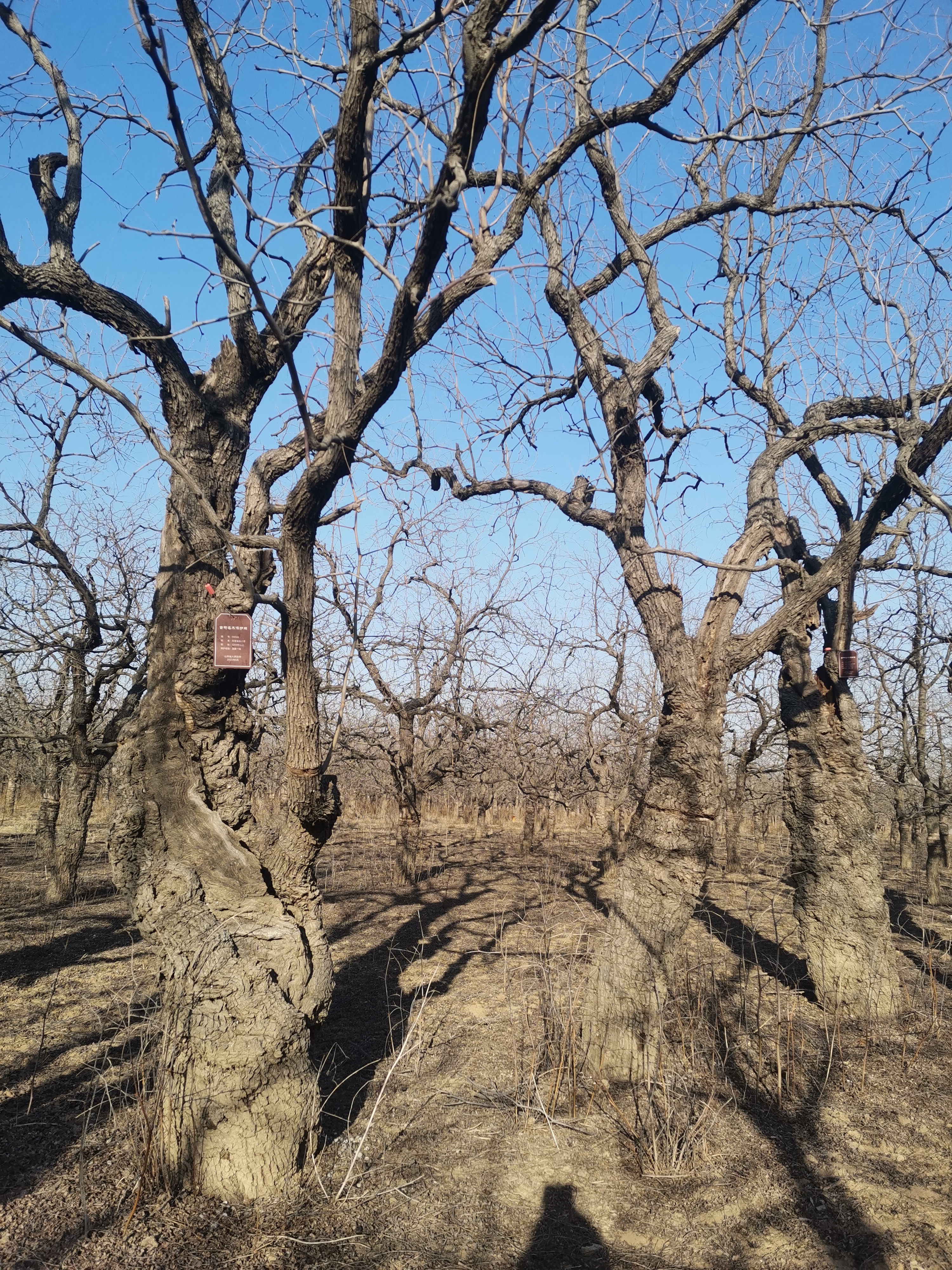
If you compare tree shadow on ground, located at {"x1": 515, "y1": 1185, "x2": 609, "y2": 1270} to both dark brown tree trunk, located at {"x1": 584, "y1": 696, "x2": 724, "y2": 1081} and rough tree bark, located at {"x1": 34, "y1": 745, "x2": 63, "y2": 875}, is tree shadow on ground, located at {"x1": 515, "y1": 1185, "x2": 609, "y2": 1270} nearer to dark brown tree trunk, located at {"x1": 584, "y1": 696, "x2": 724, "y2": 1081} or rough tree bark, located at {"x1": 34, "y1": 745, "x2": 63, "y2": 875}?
dark brown tree trunk, located at {"x1": 584, "y1": 696, "x2": 724, "y2": 1081}

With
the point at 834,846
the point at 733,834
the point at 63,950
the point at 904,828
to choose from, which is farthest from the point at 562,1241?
the point at 904,828

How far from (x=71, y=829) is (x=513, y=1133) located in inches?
233

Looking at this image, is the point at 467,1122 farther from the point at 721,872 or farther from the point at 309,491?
the point at 721,872

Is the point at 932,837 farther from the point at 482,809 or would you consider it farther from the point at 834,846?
the point at 482,809

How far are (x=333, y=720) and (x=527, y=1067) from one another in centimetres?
726

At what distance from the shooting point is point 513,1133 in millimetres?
3697

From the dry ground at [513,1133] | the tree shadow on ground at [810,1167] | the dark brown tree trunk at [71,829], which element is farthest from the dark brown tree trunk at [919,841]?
the dark brown tree trunk at [71,829]

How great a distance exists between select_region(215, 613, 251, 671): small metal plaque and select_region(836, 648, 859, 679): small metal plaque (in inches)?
159

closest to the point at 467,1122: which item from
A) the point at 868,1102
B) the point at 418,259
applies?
the point at 868,1102

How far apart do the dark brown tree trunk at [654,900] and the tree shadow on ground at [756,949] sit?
113 centimetres

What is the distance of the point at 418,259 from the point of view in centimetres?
278

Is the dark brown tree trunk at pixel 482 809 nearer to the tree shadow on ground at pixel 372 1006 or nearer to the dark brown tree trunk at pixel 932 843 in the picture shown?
the tree shadow on ground at pixel 372 1006

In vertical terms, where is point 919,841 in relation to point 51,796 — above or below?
below

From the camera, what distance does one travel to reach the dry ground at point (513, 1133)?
282 centimetres
